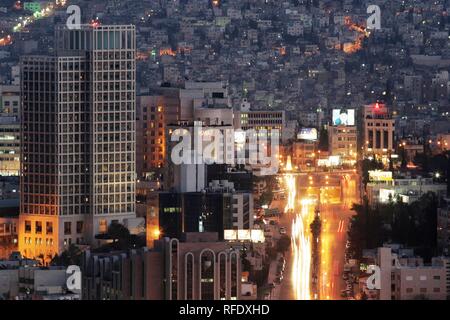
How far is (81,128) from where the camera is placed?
124 ft

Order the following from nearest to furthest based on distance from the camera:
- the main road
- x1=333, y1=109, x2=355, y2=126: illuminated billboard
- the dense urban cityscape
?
the dense urban cityscape → the main road → x1=333, y1=109, x2=355, y2=126: illuminated billboard

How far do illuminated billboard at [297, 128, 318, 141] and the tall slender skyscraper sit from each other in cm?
1600

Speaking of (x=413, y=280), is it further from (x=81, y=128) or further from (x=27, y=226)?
(x=81, y=128)

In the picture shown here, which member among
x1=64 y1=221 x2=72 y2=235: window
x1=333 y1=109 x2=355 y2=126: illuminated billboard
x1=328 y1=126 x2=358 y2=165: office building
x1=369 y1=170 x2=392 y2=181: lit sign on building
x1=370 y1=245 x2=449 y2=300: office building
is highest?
x1=333 y1=109 x2=355 y2=126: illuminated billboard

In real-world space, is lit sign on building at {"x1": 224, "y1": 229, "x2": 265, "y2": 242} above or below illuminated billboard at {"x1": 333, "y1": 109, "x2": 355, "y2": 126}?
below

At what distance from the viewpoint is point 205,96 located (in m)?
48.4

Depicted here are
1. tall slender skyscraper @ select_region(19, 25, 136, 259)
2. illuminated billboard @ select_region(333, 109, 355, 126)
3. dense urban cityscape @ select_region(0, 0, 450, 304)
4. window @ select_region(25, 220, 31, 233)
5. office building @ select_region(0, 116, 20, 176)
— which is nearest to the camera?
dense urban cityscape @ select_region(0, 0, 450, 304)

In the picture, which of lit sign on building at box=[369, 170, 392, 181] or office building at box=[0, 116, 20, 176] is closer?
lit sign on building at box=[369, 170, 392, 181]

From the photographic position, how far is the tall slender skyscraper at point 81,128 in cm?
3697

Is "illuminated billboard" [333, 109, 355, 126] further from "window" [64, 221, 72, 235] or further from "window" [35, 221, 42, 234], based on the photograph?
"window" [35, 221, 42, 234]

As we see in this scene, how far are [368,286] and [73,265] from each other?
3.68m

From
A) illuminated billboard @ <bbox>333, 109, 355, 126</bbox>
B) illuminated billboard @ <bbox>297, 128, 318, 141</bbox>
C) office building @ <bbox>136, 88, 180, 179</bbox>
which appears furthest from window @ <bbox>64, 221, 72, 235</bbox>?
illuminated billboard @ <bbox>333, 109, 355, 126</bbox>

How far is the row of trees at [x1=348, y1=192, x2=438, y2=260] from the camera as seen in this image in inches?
1310

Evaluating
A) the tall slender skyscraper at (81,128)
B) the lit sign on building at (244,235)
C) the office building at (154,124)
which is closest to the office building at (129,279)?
the lit sign on building at (244,235)
